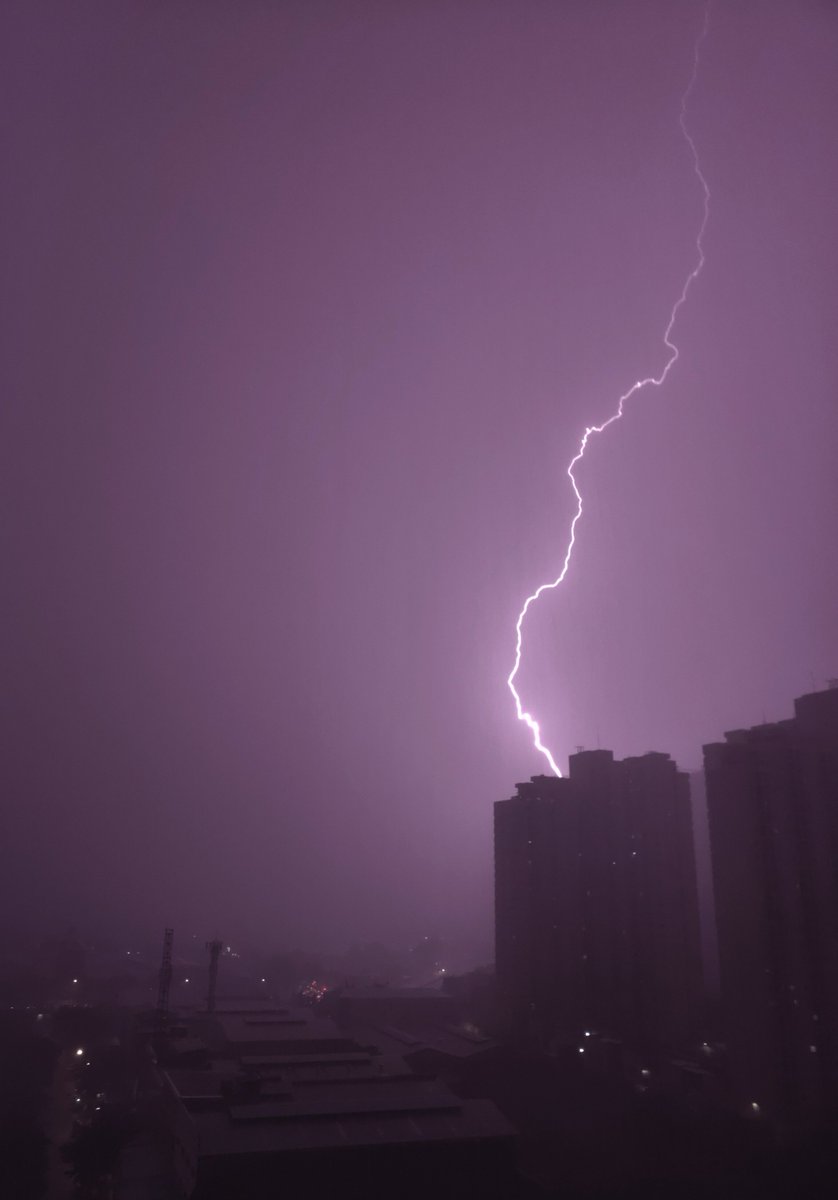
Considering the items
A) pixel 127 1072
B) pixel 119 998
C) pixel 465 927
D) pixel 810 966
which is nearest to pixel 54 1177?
pixel 127 1072

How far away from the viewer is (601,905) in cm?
2375

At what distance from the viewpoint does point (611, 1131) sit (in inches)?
638

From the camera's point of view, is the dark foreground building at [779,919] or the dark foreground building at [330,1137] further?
the dark foreground building at [779,919]

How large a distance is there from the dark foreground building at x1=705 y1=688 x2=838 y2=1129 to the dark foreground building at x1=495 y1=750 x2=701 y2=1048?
4864 millimetres

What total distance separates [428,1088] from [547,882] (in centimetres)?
1065

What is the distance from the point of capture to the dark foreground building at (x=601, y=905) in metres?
21.7

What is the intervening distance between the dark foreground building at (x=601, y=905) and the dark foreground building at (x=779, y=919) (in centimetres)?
486

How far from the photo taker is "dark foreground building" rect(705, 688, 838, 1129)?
15086mm

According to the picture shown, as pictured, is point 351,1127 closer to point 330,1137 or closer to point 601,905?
point 330,1137

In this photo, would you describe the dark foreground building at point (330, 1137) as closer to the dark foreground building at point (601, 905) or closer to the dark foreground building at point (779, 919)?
the dark foreground building at point (779, 919)

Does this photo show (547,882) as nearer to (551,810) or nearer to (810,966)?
(551,810)

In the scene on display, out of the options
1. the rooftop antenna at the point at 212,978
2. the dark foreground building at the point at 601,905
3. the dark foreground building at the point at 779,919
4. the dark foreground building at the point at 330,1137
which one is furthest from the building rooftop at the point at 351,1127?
the rooftop antenna at the point at 212,978

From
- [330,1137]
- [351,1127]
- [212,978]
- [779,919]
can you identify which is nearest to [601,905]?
[779,919]

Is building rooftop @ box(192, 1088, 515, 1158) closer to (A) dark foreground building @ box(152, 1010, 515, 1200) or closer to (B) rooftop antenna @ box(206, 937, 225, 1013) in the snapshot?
(A) dark foreground building @ box(152, 1010, 515, 1200)
